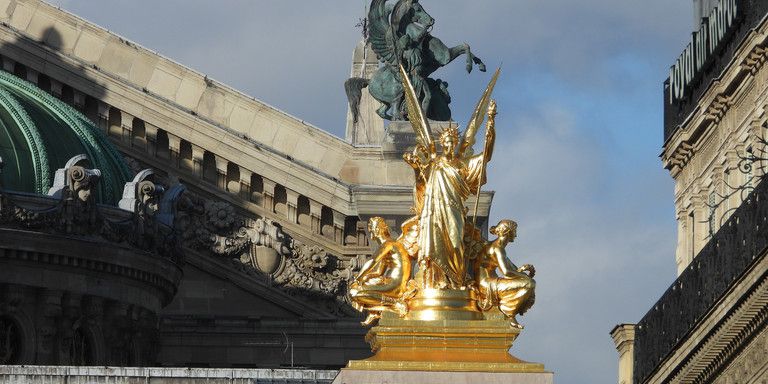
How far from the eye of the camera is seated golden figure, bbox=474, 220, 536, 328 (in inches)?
2864

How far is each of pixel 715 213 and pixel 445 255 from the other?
Answer: 93.8ft

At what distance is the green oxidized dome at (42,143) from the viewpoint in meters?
99.6

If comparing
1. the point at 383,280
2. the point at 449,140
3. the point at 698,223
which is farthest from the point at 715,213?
the point at 383,280

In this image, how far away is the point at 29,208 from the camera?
97875 mm

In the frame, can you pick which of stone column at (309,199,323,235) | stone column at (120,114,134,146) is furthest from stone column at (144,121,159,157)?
stone column at (309,199,323,235)

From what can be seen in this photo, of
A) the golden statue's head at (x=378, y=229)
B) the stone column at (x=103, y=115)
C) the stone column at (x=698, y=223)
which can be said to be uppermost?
the stone column at (x=103, y=115)

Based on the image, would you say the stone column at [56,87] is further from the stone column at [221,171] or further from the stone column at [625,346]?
the stone column at [625,346]

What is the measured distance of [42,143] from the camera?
330ft

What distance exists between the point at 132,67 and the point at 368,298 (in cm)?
4358

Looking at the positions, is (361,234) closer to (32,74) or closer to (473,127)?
(32,74)

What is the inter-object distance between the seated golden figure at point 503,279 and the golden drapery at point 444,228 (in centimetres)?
37

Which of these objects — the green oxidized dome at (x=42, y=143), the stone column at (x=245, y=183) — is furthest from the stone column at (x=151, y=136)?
the green oxidized dome at (x=42, y=143)

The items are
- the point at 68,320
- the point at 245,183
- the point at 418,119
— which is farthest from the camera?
the point at 245,183

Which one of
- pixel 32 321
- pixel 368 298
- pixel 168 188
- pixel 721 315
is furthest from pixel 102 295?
pixel 368 298
